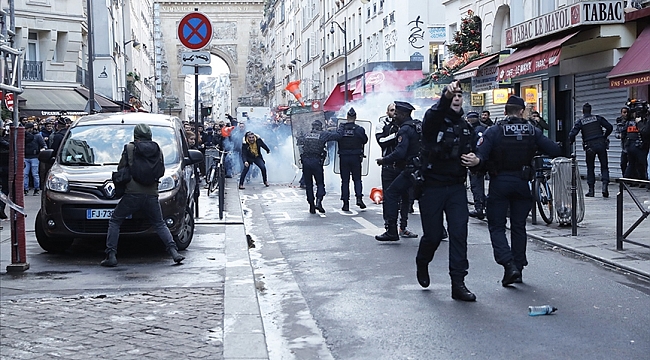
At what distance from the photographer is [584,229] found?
12297 mm

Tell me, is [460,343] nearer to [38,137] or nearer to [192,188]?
[192,188]

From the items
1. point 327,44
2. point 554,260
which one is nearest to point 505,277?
point 554,260

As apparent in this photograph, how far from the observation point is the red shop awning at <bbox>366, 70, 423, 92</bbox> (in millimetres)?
39553

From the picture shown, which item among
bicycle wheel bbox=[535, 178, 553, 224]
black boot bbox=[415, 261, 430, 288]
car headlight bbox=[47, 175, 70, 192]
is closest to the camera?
black boot bbox=[415, 261, 430, 288]

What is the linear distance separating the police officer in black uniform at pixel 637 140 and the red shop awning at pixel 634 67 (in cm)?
68

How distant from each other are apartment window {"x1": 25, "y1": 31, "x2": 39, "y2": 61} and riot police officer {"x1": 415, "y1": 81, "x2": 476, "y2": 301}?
30.6 m

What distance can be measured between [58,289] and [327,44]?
2338 inches

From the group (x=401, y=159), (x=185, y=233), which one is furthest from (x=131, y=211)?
(x=401, y=159)

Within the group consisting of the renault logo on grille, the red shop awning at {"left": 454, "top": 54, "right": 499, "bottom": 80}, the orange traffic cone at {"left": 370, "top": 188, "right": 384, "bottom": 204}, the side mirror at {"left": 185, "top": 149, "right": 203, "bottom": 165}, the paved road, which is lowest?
the paved road

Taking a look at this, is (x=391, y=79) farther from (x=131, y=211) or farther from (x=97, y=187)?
(x=131, y=211)

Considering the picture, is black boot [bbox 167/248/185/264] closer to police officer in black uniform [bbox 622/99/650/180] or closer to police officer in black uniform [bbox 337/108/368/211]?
police officer in black uniform [bbox 337/108/368/211]

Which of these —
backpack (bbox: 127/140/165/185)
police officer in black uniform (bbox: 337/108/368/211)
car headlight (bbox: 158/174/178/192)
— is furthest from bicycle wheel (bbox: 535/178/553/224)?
backpack (bbox: 127/140/165/185)

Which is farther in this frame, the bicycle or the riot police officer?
the bicycle

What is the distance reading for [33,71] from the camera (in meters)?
35.4
